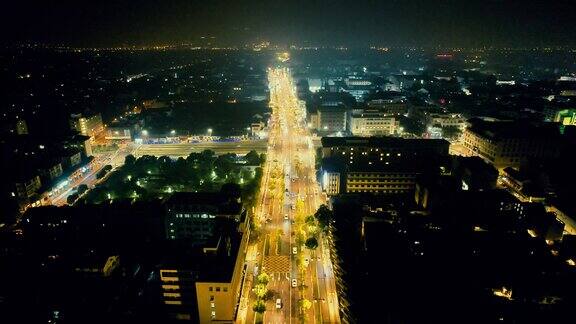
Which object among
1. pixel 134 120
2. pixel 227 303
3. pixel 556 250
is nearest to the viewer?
pixel 227 303

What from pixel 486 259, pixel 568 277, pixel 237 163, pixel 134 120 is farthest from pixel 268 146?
pixel 568 277

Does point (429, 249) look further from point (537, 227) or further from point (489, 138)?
point (489, 138)

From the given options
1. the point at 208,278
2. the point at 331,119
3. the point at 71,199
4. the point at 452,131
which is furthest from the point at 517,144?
the point at 71,199

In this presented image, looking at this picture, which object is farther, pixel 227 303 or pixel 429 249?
pixel 429 249

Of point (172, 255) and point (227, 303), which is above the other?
point (172, 255)

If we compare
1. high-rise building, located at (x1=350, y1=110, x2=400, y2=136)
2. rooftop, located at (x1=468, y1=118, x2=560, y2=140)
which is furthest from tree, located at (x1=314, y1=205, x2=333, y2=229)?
high-rise building, located at (x1=350, y1=110, x2=400, y2=136)

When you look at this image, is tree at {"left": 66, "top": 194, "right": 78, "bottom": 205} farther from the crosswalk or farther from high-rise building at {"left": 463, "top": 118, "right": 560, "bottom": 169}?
high-rise building at {"left": 463, "top": 118, "right": 560, "bottom": 169}

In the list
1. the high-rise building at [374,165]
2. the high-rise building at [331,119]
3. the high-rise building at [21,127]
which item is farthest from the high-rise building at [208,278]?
the high-rise building at [21,127]

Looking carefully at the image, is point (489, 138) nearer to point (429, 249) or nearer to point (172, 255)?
point (429, 249)

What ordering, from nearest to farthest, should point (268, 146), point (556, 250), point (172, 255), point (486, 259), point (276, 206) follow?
point (172, 255), point (486, 259), point (556, 250), point (276, 206), point (268, 146)
